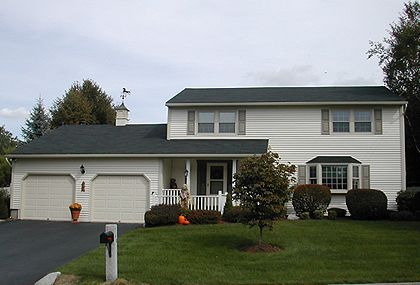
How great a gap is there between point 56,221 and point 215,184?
763 centimetres

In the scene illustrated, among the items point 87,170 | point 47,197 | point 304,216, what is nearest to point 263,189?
point 304,216

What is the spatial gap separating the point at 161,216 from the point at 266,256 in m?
6.86

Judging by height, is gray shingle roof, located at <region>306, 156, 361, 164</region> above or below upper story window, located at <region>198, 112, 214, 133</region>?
below

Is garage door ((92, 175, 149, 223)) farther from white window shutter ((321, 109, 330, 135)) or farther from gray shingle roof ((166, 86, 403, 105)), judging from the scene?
white window shutter ((321, 109, 330, 135))

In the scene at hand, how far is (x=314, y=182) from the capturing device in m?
22.4

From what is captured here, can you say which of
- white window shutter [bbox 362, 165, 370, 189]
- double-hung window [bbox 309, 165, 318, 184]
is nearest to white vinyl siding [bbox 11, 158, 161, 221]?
double-hung window [bbox 309, 165, 318, 184]

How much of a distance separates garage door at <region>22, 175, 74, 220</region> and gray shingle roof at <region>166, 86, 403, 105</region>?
6.47m

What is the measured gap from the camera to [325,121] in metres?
23.0

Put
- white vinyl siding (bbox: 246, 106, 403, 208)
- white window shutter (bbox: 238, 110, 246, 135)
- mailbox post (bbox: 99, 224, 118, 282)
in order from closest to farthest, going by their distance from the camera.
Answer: mailbox post (bbox: 99, 224, 118, 282) < white vinyl siding (bbox: 246, 106, 403, 208) < white window shutter (bbox: 238, 110, 246, 135)

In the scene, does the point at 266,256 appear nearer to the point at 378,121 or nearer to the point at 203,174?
the point at 203,174

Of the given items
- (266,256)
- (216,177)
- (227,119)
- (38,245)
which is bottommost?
(38,245)

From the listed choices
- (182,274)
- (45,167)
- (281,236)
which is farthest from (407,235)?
(45,167)

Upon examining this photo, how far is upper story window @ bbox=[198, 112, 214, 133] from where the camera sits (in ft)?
77.2

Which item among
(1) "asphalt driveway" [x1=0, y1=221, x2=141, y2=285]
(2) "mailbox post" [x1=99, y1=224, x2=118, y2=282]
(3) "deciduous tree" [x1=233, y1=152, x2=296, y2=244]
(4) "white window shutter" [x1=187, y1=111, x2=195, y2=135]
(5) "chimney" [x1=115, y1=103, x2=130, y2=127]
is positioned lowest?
(1) "asphalt driveway" [x1=0, y1=221, x2=141, y2=285]
